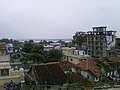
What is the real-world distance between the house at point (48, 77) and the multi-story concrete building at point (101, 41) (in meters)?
30.2

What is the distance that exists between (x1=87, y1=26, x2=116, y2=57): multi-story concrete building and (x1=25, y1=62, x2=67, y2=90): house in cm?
3019

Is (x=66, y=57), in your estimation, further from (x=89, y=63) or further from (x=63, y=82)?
(x=63, y=82)

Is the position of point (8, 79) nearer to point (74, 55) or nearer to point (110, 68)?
point (110, 68)

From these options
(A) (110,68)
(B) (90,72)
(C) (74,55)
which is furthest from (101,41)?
(B) (90,72)

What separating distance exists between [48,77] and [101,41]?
3212 cm

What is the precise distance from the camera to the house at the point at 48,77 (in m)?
22.6

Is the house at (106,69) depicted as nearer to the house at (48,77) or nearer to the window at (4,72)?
the house at (48,77)

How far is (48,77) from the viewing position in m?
22.9

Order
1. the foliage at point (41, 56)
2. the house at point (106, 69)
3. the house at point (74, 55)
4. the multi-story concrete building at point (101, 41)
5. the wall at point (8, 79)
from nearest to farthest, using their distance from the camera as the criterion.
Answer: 1. the wall at point (8, 79)
2. the house at point (106, 69)
3. the foliage at point (41, 56)
4. the house at point (74, 55)
5. the multi-story concrete building at point (101, 41)

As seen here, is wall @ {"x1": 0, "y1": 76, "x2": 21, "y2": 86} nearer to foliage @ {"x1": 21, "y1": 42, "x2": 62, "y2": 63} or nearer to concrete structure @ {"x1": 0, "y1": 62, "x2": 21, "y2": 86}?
concrete structure @ {"x1": 0, "y1": 62, "x2": 21, "y2": 86}

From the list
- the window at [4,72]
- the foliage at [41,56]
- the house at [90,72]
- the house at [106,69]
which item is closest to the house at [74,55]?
the foliage at [41,56]

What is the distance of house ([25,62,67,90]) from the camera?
2255 centimetres

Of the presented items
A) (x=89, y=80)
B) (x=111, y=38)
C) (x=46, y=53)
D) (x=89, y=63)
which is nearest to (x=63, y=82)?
(x=89, y=80)

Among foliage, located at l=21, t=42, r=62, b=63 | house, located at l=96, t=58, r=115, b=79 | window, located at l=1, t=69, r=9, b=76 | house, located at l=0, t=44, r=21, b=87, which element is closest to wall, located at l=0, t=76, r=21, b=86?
house, located at l=0, t=44, r=21, b=87
